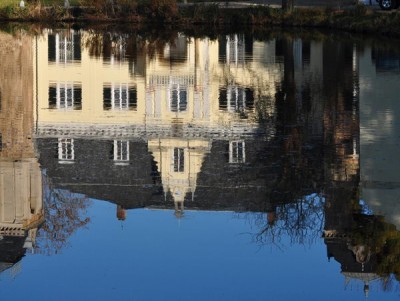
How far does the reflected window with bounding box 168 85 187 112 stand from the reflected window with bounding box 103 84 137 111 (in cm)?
110

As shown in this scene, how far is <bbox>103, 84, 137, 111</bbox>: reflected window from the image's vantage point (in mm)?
36125

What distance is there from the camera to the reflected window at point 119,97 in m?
36.1

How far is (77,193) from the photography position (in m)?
21.8

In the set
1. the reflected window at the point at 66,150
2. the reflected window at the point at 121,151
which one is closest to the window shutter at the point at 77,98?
the reflected window at the point at 66,150

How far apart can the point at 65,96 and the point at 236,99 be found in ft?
22.5

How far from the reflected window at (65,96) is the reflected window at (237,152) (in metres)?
9.25

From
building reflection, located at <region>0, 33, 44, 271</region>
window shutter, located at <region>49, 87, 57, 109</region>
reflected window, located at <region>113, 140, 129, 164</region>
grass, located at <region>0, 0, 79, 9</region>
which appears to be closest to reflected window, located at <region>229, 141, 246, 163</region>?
reflected window, located at <region>113, 140, 129, 164</region>

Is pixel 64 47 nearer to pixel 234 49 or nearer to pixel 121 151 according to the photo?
pixel 234 49

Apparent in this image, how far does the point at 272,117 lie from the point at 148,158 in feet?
19.6

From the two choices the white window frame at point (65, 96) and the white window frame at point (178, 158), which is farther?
the white window frame at point (65, 96)

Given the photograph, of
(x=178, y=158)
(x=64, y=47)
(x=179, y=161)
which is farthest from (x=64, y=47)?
(x=179, y=161)

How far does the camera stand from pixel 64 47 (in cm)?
5422

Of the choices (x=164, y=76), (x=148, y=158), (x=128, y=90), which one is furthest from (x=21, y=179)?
(x=164, y=76)

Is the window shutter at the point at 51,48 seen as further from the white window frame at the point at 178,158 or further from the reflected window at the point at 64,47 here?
the white window frame at the point at 178,158
